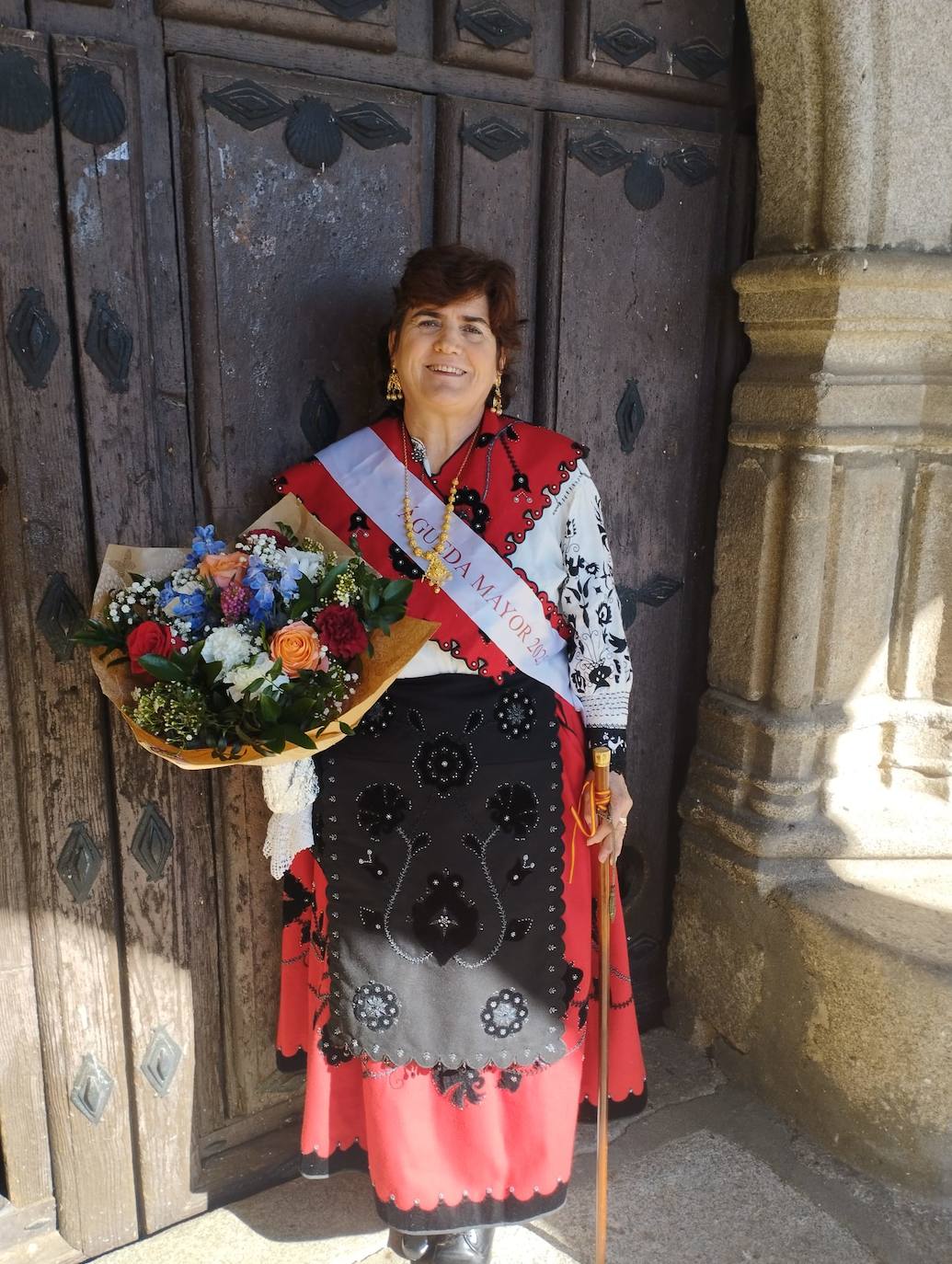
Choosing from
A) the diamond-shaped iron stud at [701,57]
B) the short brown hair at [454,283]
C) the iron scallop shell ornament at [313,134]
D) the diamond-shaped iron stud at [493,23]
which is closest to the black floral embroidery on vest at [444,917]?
the short brown hair at [454,283]

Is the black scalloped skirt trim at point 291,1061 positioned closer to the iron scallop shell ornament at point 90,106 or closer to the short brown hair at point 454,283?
the short brown hair at point 454,283

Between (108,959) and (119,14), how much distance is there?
165 centimetres

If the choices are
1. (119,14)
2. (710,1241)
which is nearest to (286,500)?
(119,14)

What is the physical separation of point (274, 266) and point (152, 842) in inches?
43.2

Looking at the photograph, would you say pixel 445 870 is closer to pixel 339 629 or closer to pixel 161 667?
pixel 339 629

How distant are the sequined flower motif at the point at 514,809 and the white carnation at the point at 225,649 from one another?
58cm

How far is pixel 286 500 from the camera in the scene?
6.19 feet

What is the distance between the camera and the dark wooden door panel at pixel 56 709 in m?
1.66

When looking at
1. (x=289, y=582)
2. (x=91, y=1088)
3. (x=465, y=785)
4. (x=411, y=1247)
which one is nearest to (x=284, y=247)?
(x=289, y=582)

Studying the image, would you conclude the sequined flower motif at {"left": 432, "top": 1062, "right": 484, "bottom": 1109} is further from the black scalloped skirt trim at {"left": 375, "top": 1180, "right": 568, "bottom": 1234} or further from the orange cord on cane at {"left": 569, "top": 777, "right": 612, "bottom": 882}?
the orange cord on cane at {"left": 569, "top": 777, "right": 612, "bottom": 882}

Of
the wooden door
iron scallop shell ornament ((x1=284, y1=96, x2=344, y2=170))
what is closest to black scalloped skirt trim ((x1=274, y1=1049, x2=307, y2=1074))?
the wooden door

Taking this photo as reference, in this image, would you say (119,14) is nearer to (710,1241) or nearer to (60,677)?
(60,677)

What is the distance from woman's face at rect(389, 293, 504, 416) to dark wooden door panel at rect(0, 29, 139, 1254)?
0.58 meters

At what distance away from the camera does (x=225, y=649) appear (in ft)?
4.97
